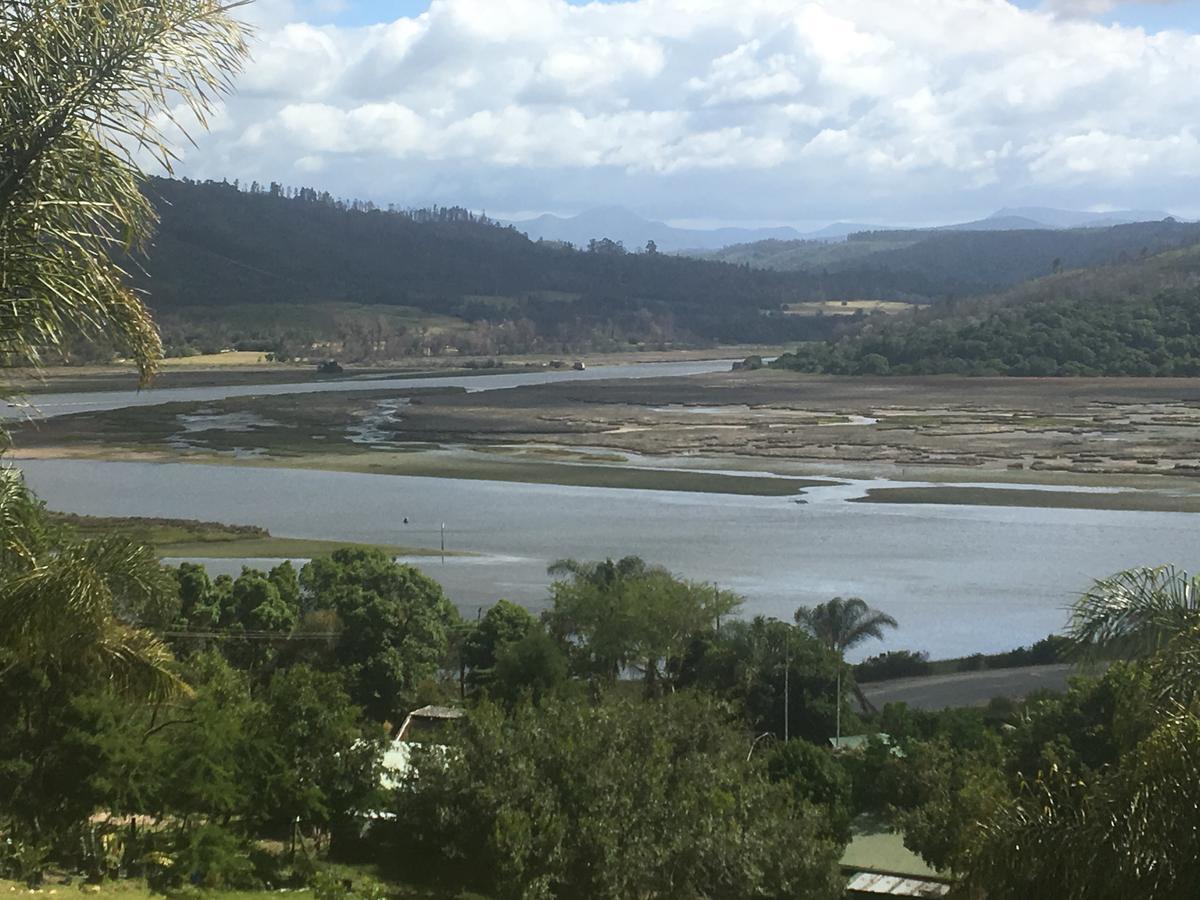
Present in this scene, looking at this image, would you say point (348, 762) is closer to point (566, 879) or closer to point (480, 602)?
point (566, 879)

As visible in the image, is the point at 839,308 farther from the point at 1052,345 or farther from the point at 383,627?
the point at 383,627

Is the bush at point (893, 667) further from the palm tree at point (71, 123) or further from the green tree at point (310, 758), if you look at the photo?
the palm tree at point (71, 123)

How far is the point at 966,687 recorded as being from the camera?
82.9ft

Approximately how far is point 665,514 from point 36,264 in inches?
1446

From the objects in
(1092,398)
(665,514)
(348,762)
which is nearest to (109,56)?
(348,762)

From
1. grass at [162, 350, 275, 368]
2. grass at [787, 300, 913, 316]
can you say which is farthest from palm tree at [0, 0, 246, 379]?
grass at [787, 300, 913, 316]

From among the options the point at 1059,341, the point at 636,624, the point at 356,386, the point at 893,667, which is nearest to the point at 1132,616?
the point at 636,624

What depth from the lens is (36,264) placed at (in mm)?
6324

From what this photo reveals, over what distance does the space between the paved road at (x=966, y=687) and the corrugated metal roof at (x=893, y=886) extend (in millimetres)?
7453

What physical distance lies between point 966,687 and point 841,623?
10.4 feet

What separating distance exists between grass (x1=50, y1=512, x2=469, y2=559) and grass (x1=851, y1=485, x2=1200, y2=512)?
15467 mm

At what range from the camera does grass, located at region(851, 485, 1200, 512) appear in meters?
43.0

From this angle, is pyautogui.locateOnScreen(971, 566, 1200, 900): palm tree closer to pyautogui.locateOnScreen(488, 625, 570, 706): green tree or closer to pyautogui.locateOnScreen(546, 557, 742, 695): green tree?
pyautogui.locateOnScreen(488, 625, 570, 706): green tree

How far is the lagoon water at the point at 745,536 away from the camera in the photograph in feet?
104
